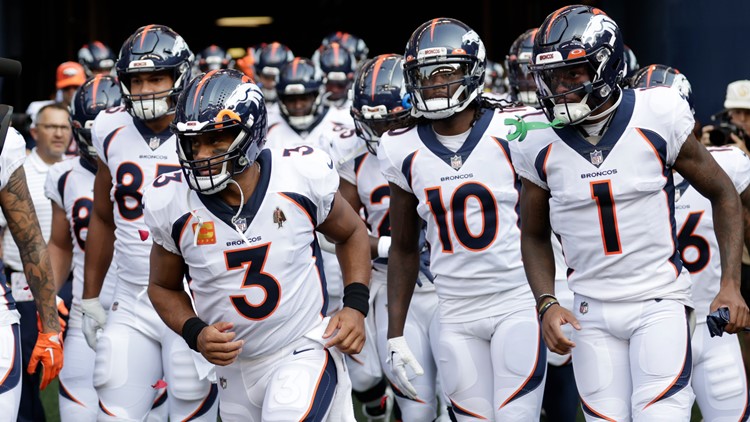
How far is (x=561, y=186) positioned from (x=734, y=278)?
0.72m

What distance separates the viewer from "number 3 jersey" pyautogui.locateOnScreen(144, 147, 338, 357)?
14.4ft

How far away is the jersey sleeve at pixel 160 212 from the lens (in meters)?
4.41

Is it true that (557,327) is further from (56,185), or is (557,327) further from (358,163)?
(56,185)

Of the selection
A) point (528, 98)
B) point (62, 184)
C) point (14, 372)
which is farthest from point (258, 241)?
point (528, 98)

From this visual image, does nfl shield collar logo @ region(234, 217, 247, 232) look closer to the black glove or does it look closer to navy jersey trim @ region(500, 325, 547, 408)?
navy jersey trim @ region(500, 325, 547, 408)

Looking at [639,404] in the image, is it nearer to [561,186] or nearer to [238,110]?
Result: [561,186]

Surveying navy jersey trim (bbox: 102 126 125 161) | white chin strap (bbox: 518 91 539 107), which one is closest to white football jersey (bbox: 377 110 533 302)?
navy jersey trim (bbox: 102 126 125 161)

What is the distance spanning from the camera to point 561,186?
4629 millimetres

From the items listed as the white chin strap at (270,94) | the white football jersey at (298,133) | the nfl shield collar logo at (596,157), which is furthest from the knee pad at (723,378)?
the white chin strap at (270,94)

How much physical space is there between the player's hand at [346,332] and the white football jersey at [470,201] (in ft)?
3.15

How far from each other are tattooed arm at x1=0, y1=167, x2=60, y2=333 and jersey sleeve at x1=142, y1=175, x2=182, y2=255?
0.72 m

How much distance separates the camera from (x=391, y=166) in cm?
540

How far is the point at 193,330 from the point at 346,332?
56 centimetres

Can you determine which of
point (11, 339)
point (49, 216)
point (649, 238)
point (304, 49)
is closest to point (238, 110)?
point (11, 339)
